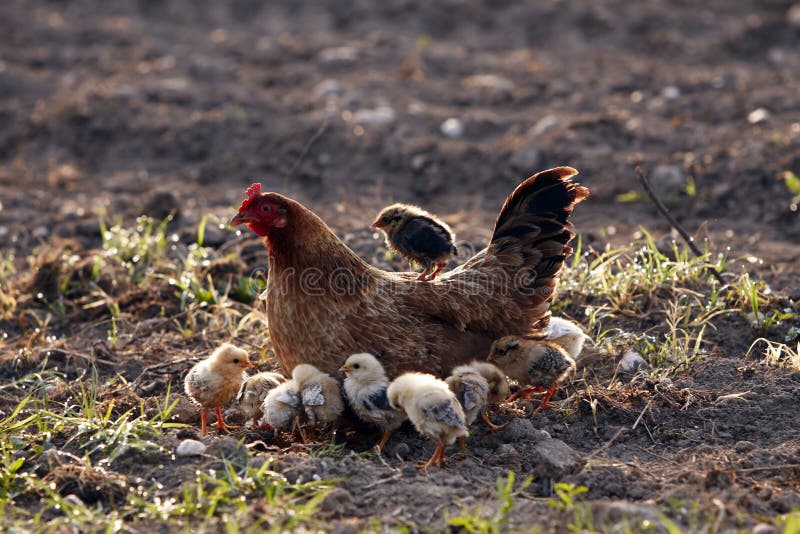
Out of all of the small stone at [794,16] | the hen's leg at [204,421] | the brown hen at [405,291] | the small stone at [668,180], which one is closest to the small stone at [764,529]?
the brown hen at [405,291]

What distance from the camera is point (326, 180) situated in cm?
822

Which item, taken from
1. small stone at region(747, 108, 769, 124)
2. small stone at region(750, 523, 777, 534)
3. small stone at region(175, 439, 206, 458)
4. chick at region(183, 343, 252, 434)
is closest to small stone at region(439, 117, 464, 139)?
small stone at region(747, 108, 769, 124)

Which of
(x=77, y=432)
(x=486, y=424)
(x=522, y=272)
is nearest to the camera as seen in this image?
(x=77, y=432)

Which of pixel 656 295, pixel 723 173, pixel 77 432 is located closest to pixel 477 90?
pixel 723 173

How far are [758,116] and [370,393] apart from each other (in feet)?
19.2

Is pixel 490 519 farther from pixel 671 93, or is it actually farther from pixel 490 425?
pixel 671 93

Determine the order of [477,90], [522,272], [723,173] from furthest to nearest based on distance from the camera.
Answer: [477,90] < [723,173] < [522,272]

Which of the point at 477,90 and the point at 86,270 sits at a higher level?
the point at 477,90

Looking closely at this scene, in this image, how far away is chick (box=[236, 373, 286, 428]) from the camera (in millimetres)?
4441

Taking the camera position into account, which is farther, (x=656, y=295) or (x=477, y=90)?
(x=477, y=90)

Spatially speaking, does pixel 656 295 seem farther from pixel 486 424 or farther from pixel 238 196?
pixel 238 196

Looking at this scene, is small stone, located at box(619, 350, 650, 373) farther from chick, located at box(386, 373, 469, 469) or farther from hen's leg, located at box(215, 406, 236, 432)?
hen's leg, located at box(215, 406, 236, 432)

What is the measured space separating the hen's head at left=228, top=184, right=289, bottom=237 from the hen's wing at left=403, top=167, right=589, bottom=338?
833 millimetres

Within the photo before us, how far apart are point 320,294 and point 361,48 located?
24.3 ft
